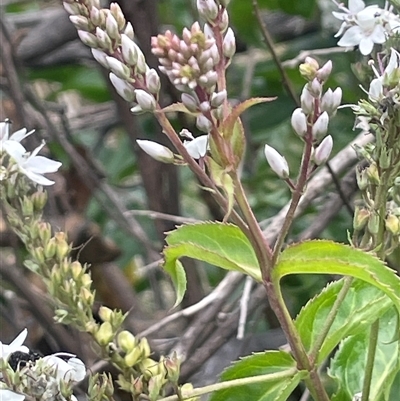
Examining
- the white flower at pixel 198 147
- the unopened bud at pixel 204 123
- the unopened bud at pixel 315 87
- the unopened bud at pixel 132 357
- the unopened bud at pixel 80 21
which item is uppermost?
the unopened bud at pixel 80 21

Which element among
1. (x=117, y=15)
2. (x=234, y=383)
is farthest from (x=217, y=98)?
(x=234, y=383)

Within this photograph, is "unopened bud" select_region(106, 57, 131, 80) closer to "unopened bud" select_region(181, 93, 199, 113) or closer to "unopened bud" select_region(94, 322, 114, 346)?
"unopened bud" select_region(181, 93, 199, 113)

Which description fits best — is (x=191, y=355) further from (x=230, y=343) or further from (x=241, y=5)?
(x=241, y=5)

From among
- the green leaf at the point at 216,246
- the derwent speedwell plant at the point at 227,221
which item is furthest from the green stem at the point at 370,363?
the green leaf at the point at 216,246

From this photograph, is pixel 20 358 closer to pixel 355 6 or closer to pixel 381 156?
pixel 381 156

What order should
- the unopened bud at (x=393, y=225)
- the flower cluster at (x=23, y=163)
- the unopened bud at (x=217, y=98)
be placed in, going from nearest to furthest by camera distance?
the unopened bud at (x=217, y=98), the unopened bud at (x=393, y=225), the flower cluster at (x=23, y=163)

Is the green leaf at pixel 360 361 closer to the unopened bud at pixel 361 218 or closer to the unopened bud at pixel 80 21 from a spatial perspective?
the unopened bud at pixel 361 218

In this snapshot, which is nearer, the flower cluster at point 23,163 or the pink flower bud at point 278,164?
the pink flower bud at point 278,164
